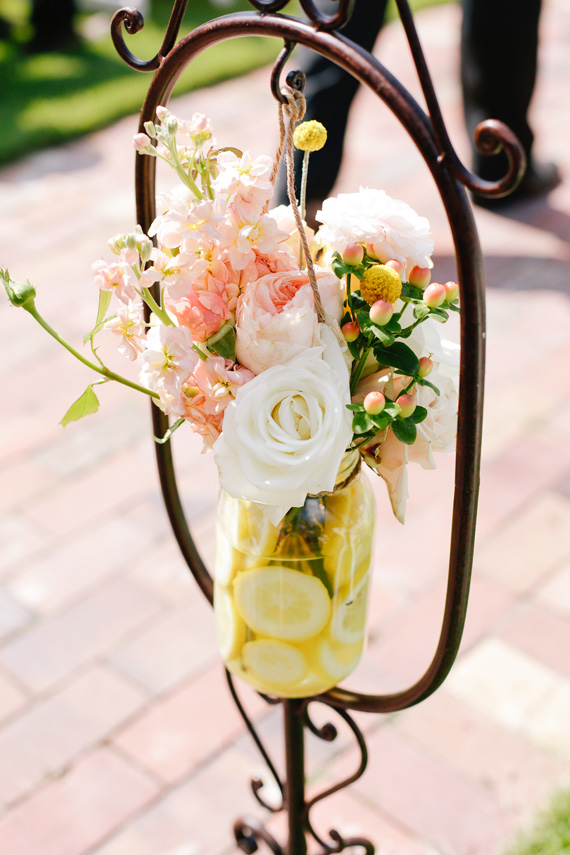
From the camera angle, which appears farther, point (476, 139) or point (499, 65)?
point (499, 65)

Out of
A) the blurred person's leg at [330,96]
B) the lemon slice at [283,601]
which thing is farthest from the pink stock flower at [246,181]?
the blurred person's leg at [330,96]

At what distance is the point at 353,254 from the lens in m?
0.79

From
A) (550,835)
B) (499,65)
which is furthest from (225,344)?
(499,65)

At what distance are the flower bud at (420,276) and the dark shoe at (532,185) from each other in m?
2.86

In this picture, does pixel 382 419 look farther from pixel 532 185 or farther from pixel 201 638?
pixel 532 185

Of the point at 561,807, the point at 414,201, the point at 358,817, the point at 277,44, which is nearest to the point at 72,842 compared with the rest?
the point at 358,817

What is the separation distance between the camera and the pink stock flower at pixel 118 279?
825 millimetres

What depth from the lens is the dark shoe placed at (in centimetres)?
356

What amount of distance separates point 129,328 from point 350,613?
376mm

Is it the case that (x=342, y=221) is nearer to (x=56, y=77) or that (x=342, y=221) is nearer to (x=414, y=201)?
(x=414, y=201)

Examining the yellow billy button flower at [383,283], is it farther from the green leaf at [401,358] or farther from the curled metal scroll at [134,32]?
the curled metal scroll at [134,32]

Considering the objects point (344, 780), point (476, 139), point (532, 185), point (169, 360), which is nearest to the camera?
point (476, 139)

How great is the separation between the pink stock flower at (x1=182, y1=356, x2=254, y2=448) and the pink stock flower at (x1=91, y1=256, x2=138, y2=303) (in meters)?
0.09

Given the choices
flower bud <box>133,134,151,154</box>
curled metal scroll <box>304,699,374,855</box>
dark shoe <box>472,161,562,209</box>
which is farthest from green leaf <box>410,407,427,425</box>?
dark shoe <box>472,161,562,209</box>
